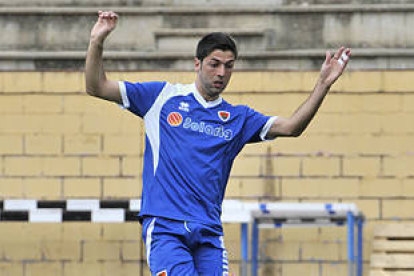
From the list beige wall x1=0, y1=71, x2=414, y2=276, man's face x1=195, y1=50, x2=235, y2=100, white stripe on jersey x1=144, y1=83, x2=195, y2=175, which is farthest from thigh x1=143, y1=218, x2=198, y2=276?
beige wall x1=0, y1=71, x2=414, y2=276

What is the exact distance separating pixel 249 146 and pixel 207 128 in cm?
487

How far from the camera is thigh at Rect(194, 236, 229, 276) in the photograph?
473cm

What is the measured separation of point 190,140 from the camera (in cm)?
487

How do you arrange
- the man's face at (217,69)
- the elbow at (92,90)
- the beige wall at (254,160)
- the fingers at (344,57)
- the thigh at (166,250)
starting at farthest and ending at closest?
the beige wall at (254,160) → the fingers at (344,57) → the man's face at (217,69) → the elbow at (92,90) → the thigh at (166,250)

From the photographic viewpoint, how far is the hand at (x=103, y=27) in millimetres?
4738

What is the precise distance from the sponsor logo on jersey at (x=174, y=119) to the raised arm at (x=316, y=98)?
496 millimetres

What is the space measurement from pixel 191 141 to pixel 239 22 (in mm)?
5348

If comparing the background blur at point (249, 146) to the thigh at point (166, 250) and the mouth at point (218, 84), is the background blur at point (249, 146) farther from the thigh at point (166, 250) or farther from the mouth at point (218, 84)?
the thigh at point (166, 250)

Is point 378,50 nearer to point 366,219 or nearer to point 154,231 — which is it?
point 366,219

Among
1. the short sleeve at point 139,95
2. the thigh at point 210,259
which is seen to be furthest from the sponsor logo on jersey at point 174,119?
the thigh at point 210,259

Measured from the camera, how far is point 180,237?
473 cm

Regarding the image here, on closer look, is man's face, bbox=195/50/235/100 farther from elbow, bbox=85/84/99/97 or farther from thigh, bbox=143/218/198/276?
thigh, bbox=143/218/198/276

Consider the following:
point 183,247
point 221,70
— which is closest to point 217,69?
point 221,70

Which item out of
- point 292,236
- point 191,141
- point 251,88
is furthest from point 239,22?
point 191,141
